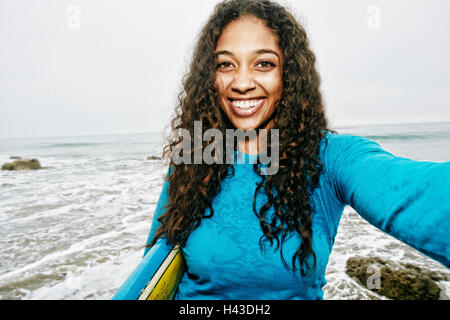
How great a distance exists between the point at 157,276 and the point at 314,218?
924 millimetres

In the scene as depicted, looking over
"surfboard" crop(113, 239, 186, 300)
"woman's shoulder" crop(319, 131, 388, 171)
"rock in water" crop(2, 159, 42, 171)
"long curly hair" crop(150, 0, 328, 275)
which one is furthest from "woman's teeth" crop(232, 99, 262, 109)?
"rock in water" crop(2, 159, 42, 171)

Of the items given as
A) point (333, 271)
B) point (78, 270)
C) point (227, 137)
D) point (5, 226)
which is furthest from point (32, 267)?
point (333, 271)

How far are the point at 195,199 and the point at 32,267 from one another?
A: 4641 millimetres

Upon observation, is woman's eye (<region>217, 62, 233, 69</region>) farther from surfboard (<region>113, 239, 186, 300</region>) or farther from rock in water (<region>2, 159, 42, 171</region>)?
rock in water (<region>2, 159, 42, 171</region>)

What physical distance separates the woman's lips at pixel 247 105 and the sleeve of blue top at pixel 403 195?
2.02 ft

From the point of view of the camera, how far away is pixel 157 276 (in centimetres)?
136

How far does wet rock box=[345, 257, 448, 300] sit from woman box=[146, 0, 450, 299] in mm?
2972

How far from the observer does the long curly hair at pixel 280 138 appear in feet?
4.08

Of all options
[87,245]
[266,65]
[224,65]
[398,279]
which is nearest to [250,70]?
[266,65]

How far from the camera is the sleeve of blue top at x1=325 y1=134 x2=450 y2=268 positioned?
76 centimetres

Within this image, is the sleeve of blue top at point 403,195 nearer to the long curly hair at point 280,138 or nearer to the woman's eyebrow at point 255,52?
the long curly hair at point 280,138

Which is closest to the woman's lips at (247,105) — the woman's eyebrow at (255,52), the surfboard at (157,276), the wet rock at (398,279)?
the woman's eyebrow at (255,52)

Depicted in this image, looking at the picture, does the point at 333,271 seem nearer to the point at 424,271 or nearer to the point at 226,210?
the point at 424,271

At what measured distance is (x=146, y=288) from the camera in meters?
1.33
